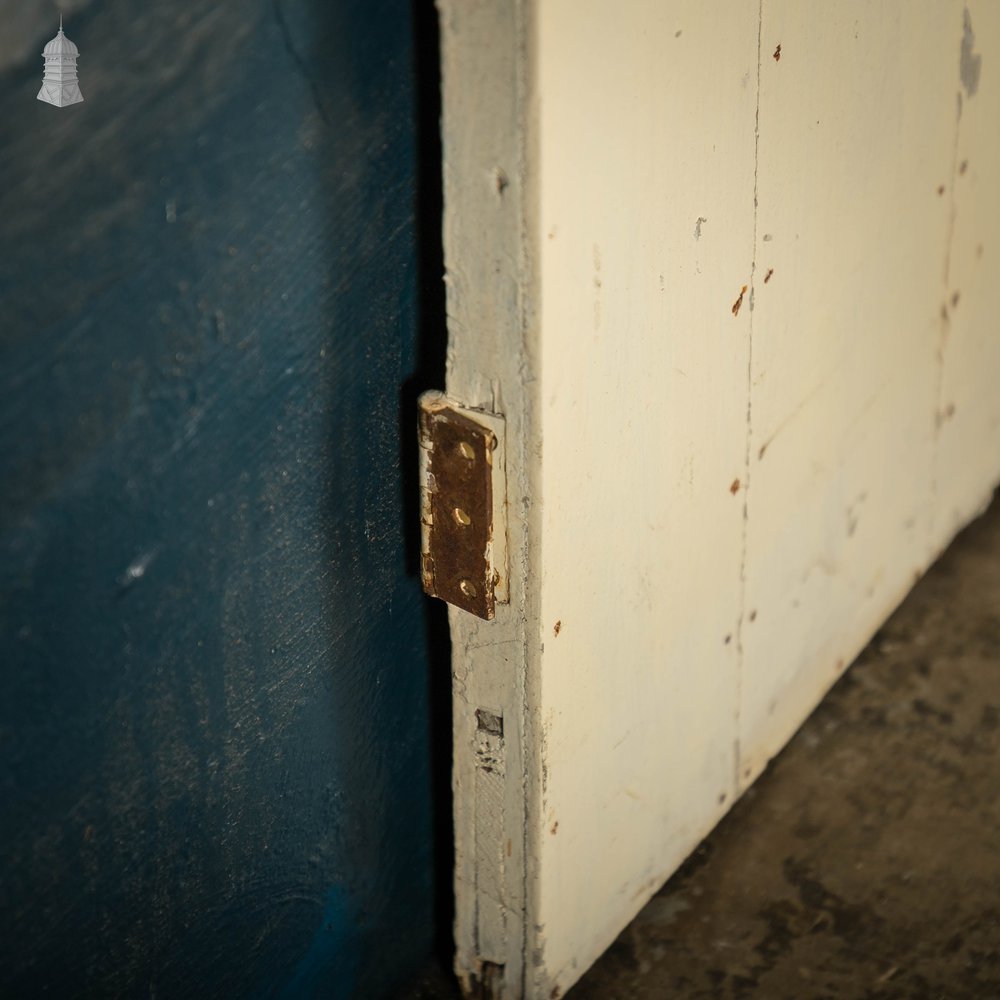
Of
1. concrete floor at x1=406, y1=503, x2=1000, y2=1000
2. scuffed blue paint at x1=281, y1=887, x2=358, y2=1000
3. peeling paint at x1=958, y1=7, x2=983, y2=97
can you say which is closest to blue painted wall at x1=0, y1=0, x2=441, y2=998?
scuffed blue paint at x1=281, y1=887, x2=358, y2=1000

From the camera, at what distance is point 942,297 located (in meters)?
2.27

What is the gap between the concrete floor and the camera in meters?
1.82

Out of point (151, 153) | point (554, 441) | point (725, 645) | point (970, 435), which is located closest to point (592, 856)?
point (725, 645)

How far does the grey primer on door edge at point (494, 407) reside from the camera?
48.0 inches

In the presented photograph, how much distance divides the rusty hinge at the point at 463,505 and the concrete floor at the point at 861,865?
602 mm

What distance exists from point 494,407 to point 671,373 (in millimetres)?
271

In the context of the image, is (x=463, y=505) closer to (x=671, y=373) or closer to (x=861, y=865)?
(x=671, y=373)

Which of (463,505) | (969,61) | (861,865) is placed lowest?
(861,865)

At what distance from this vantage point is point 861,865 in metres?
1.99

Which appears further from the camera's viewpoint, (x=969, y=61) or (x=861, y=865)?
(x=969, y=61)

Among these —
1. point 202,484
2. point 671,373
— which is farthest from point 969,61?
point 202,484

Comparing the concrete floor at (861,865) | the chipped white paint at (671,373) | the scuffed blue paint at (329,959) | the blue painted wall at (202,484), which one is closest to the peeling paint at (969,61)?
the chipped white paint at (671,373)

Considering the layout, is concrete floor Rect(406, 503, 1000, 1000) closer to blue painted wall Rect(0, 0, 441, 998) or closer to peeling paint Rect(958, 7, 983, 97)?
blue painted wall Rect(0, 0, 441, 998)

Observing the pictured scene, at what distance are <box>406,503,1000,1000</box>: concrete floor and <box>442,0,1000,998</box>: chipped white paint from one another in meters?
0.06
